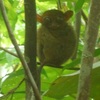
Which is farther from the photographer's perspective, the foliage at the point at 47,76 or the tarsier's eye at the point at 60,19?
the tarsier's eye at the point at 60,19

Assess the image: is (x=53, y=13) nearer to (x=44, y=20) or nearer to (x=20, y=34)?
(x=44, y=20)

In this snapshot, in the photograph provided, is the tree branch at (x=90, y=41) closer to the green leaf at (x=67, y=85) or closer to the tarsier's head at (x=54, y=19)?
the green leaf at (x=67, y=85)

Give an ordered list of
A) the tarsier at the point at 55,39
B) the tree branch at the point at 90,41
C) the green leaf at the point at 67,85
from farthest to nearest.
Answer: the tarsier at the point at 55,39 < the green leaf at the point at 67,85 < the tree branch at the point at 90,41

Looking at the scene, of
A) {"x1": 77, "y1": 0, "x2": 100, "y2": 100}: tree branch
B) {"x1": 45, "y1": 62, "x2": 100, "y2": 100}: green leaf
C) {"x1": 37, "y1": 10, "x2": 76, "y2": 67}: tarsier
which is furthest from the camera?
{"x1": 37, "y1": 10, "x2": 76, "y2": 67}: tarsier

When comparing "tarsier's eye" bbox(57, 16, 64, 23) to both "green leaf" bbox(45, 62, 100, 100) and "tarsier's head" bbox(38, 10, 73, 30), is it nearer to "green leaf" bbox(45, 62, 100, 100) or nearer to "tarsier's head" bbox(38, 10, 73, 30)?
"tarsier's head" bbox(38, 10, 73, 30)

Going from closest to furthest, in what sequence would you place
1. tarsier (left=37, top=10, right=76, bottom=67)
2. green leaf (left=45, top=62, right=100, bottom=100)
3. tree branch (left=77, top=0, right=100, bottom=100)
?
1. tree branch (left=77, top=0, right=100, bottom=100)
2. green leaf (left=45, top=62, right=100, bottom=100)
3. tarsier (left=37, top=10, right=76, bottom=67)

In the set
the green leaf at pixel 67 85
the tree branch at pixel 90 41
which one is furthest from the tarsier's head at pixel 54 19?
the tree branch at pixel 90 41

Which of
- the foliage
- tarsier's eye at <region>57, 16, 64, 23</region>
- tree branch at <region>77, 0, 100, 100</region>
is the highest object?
tree branch at <region>77, 0, 100, 100</region>

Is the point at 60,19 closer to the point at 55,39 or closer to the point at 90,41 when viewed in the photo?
the point at 55,39

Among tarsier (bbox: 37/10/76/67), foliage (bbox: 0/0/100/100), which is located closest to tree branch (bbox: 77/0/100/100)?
foliage (bbox: 0/0/100/100)

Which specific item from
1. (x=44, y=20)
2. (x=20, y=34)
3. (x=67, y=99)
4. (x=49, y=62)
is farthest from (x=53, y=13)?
(x=20, y=34)
